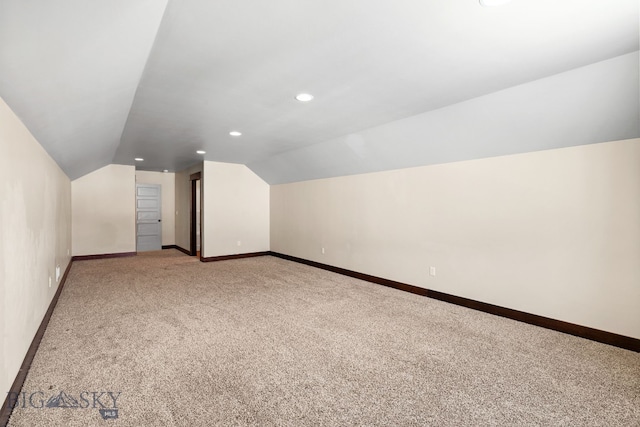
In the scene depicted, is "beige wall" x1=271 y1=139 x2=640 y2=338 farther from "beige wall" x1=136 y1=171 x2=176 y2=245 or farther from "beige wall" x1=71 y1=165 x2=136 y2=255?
"beige wall" x1=136 y1=171 x2=176 y2=245

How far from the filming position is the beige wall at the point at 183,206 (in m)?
7.89

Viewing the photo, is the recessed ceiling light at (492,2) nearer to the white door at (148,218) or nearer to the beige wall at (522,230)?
the beige wall at (522,230)

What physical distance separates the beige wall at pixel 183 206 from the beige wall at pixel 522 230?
188 inches

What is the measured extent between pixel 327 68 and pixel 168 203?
8.04 metres

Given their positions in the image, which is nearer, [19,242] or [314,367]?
[19,242]

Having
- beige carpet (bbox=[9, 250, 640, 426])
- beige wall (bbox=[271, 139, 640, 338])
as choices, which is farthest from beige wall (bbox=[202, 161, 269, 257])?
beige wall (bbox=[271, 139, 640, 338])

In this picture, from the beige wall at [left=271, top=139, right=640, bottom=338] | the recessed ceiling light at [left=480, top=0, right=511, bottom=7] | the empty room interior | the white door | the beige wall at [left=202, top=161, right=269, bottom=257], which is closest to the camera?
the recessed ceiling light at [left=480, top=0, right=511, bottom=7]

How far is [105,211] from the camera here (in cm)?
713

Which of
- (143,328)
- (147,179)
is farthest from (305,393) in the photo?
(147,179)

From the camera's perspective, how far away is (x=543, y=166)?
3146 millimetres

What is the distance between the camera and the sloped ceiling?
1.58 meters

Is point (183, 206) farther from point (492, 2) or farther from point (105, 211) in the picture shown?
point (492, 2)

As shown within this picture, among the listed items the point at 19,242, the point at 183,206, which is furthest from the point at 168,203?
the point at 19,242

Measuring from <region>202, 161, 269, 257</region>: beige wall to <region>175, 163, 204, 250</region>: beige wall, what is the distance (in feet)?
2.99
